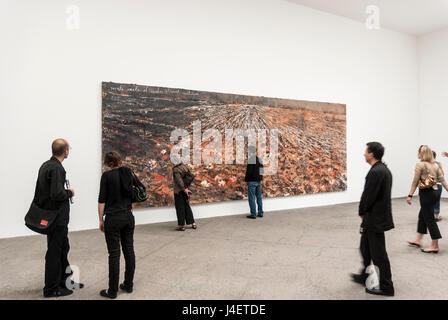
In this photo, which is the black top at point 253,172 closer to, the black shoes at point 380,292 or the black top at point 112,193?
the black shoes at point 380,292

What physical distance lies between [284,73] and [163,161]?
4.13 metres

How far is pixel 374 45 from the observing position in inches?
375

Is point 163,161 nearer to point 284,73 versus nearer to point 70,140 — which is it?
point 70,140

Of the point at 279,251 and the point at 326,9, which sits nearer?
the point at 279,251

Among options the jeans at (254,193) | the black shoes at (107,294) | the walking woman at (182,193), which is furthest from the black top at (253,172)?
the black shoes at (107,294)

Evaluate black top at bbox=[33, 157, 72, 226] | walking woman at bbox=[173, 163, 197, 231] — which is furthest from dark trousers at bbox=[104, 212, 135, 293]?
walking woman at bbox=[173, 163, 197, 231]

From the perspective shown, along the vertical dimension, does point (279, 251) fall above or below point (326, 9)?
below

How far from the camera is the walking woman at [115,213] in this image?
283 cm

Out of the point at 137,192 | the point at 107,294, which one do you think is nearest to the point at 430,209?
the point at 137,192

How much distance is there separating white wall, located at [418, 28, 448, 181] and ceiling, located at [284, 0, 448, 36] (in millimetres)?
550

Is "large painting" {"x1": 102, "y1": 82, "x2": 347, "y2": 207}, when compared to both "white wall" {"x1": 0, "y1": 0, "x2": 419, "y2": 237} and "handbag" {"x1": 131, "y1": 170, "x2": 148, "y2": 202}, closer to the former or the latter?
"white wall" {"x1": 0, "y1": 0, "x2": 419, "y2": 237}

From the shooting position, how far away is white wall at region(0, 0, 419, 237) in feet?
17.9
